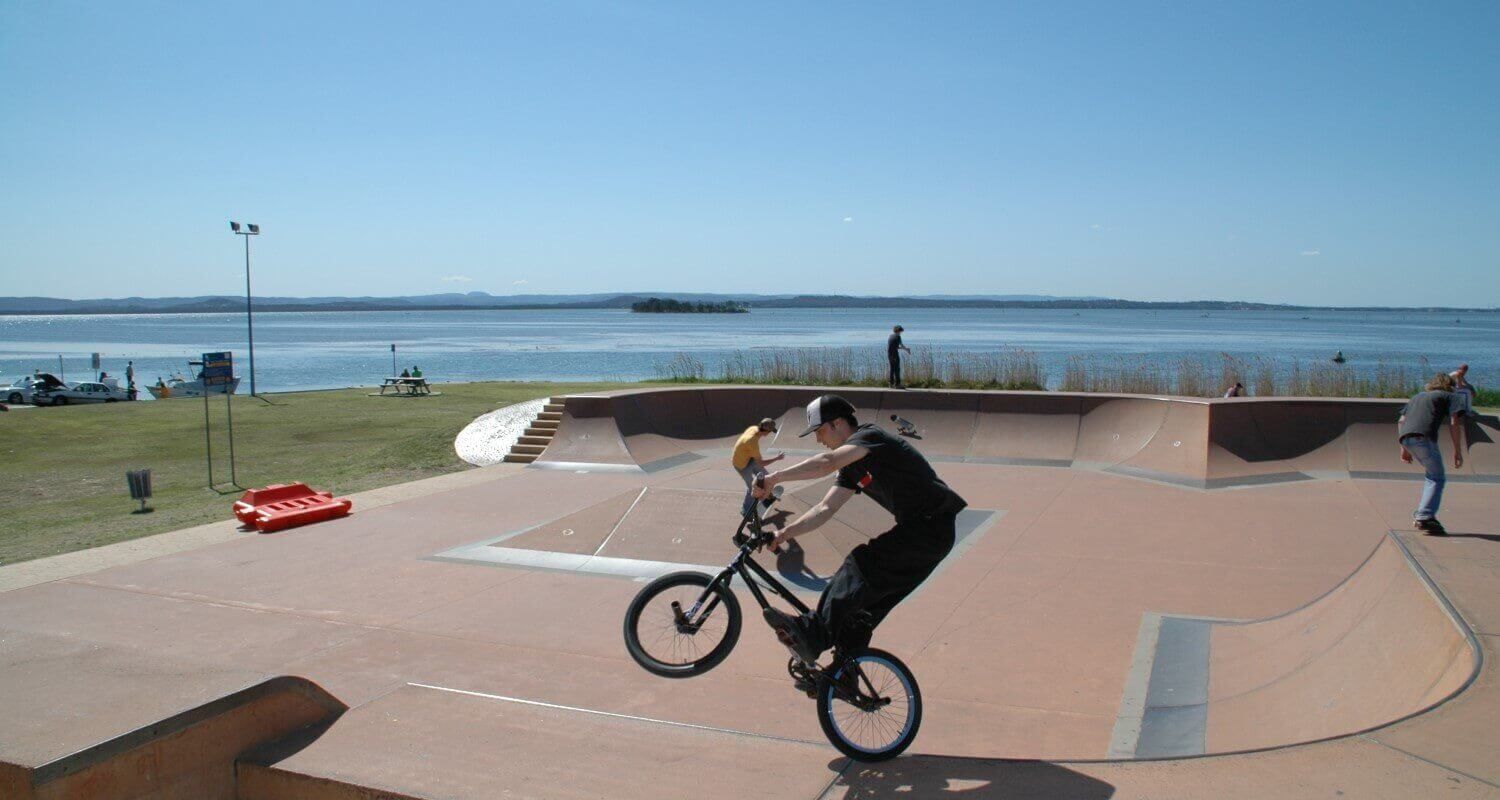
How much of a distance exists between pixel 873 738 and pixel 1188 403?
12.7 metres

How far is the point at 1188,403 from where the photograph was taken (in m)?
15.5

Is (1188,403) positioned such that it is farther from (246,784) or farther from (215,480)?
(215,480)

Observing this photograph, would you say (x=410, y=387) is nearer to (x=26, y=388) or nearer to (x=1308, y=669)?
(x=26, y=388)

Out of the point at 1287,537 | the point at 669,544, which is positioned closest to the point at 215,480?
the point at 669,544

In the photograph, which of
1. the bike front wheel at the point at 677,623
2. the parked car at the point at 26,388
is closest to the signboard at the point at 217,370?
the bike front wheel at the point at 677,623

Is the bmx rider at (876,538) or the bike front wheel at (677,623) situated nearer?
the bmx rider at (876,538)

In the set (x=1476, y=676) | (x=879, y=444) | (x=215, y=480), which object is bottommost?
(x=215, y=480)

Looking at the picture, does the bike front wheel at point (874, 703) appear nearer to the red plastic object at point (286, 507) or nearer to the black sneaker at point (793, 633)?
the black sneaker at point (793, 633)

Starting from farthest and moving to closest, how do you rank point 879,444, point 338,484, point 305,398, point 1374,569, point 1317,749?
1. point 305,398
2. point 338,484
3. point 1374,569
4. point 879,444
5. point 1317,749

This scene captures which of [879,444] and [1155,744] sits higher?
[879,444]

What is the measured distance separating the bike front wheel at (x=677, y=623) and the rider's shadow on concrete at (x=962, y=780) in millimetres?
837

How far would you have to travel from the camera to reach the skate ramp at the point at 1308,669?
5105 mm

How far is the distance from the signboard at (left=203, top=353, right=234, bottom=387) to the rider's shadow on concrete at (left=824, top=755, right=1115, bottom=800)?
14489 mm

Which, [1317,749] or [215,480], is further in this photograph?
[215,480]
